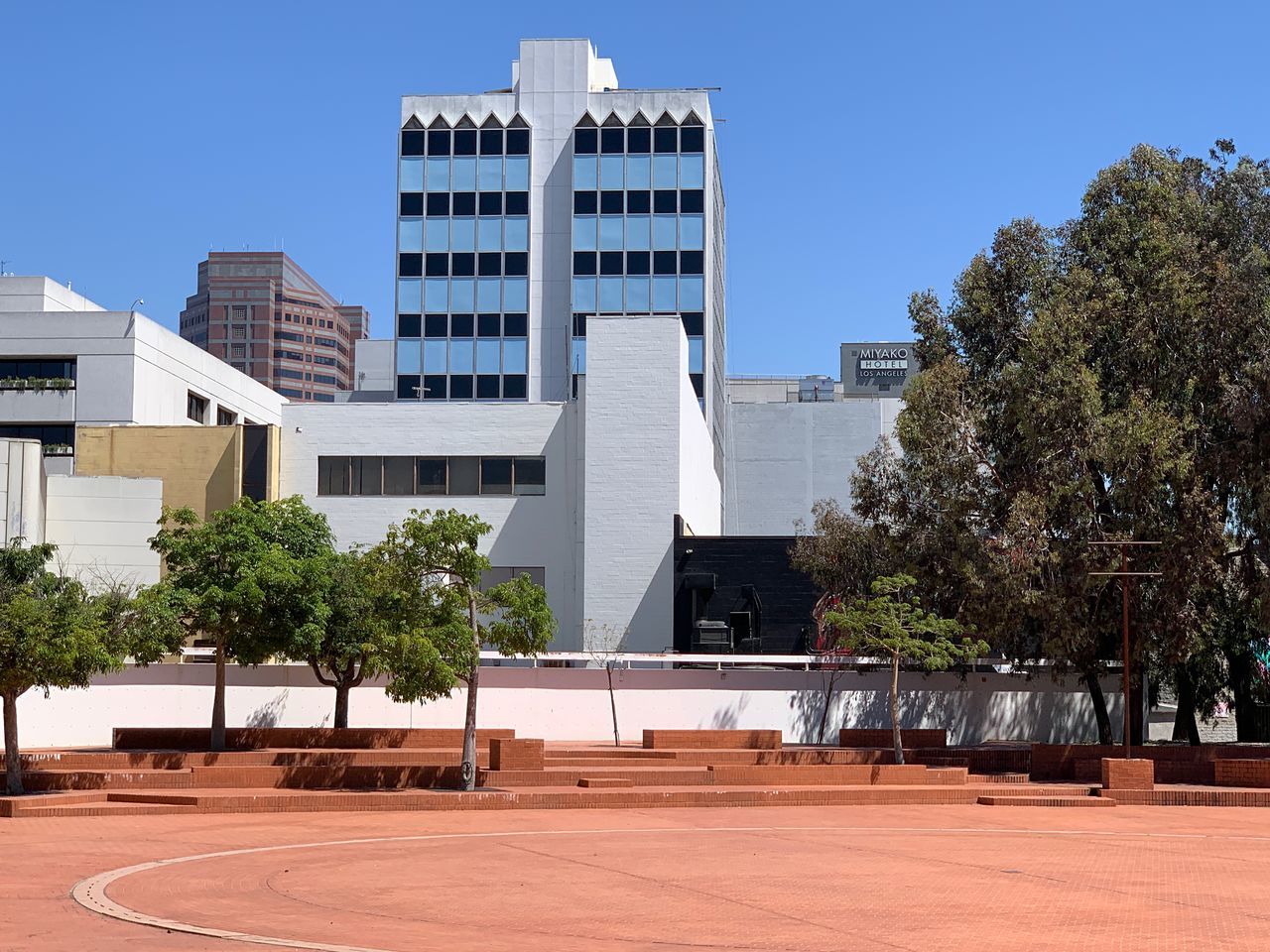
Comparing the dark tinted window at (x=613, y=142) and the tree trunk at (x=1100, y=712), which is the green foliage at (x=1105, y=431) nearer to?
the tree trunk at (x=1100, y=712)

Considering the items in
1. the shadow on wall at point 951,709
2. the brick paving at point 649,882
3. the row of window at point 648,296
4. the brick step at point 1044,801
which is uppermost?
the row of window at point 648,296

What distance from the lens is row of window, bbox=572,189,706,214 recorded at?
289 ft

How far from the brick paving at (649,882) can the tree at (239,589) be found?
23.4 ft

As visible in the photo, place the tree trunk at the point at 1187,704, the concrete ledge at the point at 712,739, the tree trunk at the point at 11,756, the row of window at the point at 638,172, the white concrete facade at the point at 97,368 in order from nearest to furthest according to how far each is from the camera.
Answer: the tree trunk at the point at 11,756 → the concrete ledge at the point at 712,739 → the tree trunk at the point at 1187,704 → the white concrete facade at the point at 97,368 → the row of window at the point at 638,172

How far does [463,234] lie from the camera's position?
9031 cm

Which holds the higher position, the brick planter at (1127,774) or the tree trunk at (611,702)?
the tree trunk at (611,702)

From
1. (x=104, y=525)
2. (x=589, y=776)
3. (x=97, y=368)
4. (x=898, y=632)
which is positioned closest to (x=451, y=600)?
(x=589, y=776)

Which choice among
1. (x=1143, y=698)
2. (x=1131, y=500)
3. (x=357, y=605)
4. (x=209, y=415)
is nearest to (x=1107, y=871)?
(x=1131, y=500)

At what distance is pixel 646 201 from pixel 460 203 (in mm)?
11390

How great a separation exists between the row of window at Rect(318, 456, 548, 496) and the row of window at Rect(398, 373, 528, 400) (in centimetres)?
3861

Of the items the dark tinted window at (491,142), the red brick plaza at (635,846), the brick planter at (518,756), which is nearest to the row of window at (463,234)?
the dark tinted window at (491,142)

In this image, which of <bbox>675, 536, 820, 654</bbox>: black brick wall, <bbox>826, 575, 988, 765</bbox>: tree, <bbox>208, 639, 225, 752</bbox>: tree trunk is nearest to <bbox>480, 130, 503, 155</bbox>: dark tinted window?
<bbox>675, 536, 820, 654</bbox>: black brick wall

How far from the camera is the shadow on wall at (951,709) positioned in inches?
1512

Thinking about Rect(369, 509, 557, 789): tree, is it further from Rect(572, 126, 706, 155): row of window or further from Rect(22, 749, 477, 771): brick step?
Rect(572, 126, 706, 155): row of window
